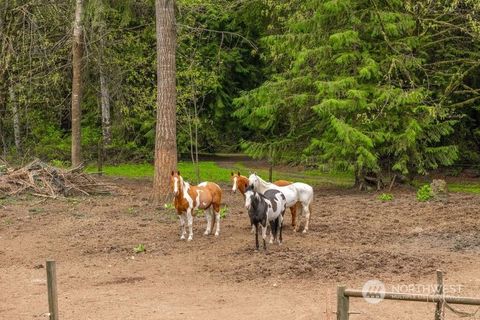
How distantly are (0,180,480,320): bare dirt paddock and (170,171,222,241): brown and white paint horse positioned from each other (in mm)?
392

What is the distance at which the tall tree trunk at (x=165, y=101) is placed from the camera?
18078mm

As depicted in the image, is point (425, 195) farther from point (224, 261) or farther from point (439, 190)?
point (224, 261)

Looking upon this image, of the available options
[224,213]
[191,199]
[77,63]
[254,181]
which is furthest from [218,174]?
[254,181]

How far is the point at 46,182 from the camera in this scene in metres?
19.9

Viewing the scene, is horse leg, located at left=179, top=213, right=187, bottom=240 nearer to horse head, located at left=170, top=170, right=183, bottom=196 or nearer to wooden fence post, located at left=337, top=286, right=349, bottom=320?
horse head, located at left=170, top=170, right=183, bottom=196

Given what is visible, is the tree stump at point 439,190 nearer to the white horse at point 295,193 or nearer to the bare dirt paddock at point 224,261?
the bare dirt paddock at point 224,261

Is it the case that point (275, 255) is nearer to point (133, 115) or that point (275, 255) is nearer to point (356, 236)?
point (356, 236)

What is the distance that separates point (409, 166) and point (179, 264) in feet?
44.2

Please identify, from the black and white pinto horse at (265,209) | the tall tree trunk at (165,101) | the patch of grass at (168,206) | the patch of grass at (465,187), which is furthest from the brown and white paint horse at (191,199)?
the patch of grass at (465,187)

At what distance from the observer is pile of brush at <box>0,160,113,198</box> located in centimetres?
1952

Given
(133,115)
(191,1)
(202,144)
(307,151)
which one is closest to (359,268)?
(307,151)

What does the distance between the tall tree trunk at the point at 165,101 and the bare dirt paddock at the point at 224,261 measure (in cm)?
104

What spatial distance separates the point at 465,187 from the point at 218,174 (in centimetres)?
1033

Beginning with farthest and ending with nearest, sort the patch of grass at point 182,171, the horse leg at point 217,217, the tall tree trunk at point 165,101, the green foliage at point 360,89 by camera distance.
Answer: the patch of grass at point 182,171 < the green foliage at point 360,89 < the tall tree trunk at point 165,101 < the horse leg at point 217,217
